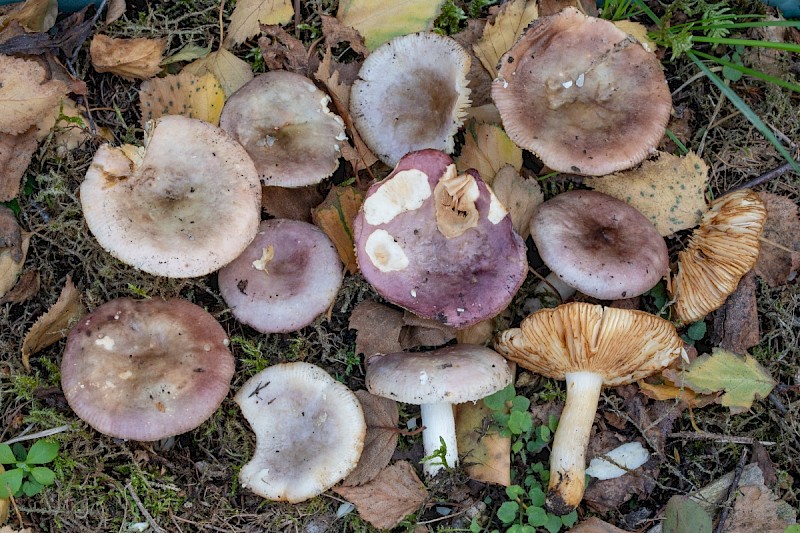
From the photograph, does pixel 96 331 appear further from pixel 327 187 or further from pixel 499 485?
pixel 499 485

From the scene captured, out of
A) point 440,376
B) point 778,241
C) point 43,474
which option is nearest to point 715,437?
point 778,241

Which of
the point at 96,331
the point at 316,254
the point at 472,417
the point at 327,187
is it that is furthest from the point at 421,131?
the point at 96,331

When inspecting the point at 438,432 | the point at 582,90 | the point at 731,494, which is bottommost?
the point at 731,494

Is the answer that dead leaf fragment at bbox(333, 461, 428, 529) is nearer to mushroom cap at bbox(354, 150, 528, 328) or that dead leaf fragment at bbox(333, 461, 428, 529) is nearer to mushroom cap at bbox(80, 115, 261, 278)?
mushroom cap at bbox(354, 150, 528, 328)

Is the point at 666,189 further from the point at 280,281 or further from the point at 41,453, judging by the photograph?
the point at 41,453

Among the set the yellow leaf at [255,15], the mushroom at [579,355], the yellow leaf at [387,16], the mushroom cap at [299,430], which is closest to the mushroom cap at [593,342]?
the mushroom at [579,355]

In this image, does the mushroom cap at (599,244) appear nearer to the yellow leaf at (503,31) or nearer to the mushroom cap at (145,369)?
the yellow leaf at (503,31)
